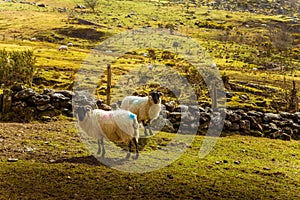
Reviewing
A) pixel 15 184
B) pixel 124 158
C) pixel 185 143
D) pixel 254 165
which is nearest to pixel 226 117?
pixel 185 143

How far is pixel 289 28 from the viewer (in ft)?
373

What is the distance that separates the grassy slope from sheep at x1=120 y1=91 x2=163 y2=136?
1094mm

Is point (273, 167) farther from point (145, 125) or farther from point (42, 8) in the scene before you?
point (42, 8)

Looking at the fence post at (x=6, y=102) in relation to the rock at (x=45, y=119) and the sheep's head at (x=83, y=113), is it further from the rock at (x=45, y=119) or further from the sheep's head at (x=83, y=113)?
the sheep's head at (x=83, y=113)

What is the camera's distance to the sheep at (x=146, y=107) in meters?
14.2

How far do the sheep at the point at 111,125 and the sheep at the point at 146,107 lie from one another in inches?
105

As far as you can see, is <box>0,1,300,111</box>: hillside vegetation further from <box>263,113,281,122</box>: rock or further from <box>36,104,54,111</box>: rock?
<box>36,104,54,111</box>: rock

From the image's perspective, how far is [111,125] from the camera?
452 inches

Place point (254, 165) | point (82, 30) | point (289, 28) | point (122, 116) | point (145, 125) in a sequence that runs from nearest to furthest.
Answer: point (122, 116) < point (254, 165) < point (145, 125) < point (82, 30) < point (289, 28)

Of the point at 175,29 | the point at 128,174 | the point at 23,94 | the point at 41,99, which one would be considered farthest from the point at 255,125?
the point at 175,29

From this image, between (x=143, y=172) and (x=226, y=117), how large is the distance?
25.1 feet

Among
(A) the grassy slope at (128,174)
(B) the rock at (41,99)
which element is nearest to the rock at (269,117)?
(A) the grassy slope at (128,174)

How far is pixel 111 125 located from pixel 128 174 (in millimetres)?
1884

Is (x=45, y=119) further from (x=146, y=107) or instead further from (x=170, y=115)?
(x=170, y=115)
